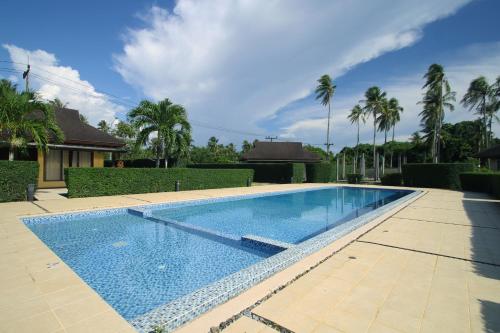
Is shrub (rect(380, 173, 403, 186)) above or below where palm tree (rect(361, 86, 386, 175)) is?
A: below

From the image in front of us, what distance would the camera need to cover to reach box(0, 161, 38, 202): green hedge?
10.9m

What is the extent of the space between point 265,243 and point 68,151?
17229 millimetres

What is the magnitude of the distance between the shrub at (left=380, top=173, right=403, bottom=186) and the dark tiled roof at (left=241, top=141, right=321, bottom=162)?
12.6 metres

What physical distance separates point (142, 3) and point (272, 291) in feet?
45.9

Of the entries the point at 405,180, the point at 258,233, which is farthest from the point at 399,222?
the point at 405,180

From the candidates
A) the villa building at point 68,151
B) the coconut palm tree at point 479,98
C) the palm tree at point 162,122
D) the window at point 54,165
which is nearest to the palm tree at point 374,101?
the coconut palm tree at point 479,98

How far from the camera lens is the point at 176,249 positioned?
6.56m

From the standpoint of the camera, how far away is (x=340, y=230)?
689 centimetres

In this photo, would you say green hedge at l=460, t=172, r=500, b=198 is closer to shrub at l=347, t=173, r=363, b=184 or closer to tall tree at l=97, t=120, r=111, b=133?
shrub at l=347, t=173, r=363, b=184

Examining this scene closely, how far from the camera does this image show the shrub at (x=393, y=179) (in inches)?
998

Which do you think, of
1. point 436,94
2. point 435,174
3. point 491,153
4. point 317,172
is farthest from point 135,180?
point 436,94

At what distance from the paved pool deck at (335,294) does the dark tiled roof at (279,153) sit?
3196 cm

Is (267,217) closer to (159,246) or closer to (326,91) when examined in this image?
(159,246)

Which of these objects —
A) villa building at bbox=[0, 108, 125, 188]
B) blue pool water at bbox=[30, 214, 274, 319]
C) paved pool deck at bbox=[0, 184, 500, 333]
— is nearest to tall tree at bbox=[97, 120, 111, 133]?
villa building at bbox=[0, 108, 125, 188]
